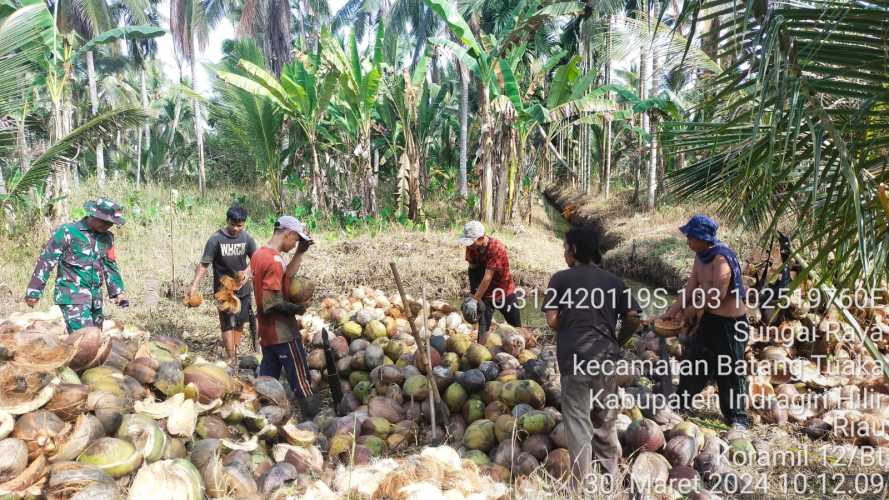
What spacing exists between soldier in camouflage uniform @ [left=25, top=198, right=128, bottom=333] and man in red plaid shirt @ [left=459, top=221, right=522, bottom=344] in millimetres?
2521

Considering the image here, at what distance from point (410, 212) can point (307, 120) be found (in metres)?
2.93

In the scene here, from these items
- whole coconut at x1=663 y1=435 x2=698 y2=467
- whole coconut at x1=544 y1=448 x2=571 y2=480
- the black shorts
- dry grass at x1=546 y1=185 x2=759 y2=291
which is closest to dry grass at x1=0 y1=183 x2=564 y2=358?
the black shorts

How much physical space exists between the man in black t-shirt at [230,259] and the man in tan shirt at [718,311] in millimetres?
3341

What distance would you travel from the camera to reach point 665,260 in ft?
33.1

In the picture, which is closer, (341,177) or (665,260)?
(665,260)

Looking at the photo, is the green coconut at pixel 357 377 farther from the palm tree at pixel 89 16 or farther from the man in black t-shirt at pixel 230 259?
the palm tree at pixel 89 16

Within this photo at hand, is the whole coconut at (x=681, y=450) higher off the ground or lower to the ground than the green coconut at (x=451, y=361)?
lower

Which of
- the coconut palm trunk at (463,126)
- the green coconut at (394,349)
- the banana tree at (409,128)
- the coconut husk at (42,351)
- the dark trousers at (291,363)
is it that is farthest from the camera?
the coconut palm trunk at (463,126)

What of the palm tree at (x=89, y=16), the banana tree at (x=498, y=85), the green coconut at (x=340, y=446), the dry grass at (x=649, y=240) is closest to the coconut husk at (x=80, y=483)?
the green coconut at (x=340, y=446)

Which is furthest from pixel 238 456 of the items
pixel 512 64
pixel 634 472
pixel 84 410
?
pixel 512 64

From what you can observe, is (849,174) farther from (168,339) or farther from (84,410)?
(168,339)

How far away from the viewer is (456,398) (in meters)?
3.69

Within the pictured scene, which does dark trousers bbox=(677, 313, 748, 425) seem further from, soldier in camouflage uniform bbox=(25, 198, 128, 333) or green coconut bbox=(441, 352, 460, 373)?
soldier in camouflage uniform bbox=(25, 198, 128, 333)

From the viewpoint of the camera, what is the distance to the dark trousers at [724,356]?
3.89m
